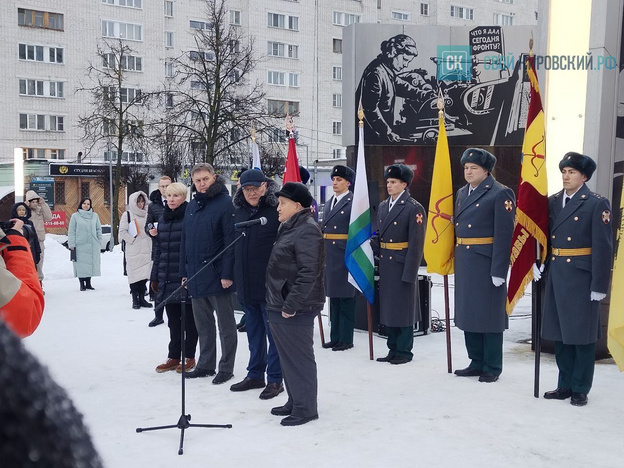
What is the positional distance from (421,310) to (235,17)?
134 feet

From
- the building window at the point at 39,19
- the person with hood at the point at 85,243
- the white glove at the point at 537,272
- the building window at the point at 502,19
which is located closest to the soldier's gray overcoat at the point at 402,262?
the white glove at the point at 537,272

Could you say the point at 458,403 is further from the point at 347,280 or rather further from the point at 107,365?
the point at 107,365

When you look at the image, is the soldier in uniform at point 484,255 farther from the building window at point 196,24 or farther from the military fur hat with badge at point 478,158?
the building window at point 196,24

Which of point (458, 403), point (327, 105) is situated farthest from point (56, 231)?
point (458, 403)

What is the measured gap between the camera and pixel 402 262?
7230 mm

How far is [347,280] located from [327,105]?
41878 mm

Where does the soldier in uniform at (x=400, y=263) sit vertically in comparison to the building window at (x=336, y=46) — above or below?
below

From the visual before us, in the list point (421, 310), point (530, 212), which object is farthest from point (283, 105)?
point (530, 212)

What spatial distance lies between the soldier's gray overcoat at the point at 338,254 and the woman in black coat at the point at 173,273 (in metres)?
1.70

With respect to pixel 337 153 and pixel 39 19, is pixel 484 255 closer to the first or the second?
pixel 39 19

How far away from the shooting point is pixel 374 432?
4.92 metres

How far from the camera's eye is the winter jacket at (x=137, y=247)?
1076cm

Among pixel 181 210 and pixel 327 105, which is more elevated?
pixel 327 105

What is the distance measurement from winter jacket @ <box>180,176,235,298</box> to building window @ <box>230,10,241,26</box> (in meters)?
41.3
